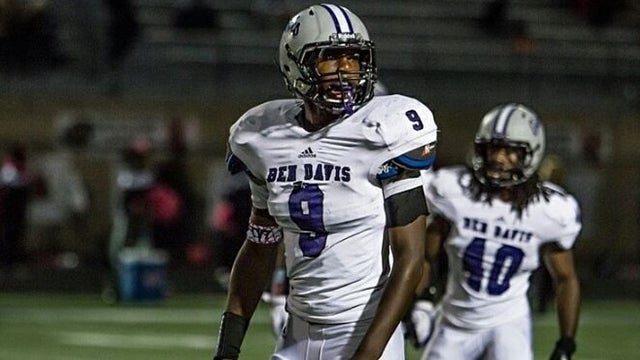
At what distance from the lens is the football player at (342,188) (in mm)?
3850

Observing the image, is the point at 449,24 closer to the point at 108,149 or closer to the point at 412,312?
the point at 108,149

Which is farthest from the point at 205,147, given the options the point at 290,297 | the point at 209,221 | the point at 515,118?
the point at 290,297

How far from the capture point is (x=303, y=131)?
13.2 ft

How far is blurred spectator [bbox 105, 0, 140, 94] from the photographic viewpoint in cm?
1483

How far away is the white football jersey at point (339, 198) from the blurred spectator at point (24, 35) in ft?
35.2

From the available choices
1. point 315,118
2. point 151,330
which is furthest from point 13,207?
point 315,118

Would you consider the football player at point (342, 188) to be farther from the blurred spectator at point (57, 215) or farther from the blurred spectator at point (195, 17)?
the blurred spectator at point (195, 17)

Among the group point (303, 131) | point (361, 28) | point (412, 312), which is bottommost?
point (412, 312)

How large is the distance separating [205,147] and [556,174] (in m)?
4.32

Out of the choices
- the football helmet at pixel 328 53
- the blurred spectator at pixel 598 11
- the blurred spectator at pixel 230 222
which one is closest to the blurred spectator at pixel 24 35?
the blurred spectator at pixel 230 222

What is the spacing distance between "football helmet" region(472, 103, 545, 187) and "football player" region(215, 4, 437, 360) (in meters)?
1.96

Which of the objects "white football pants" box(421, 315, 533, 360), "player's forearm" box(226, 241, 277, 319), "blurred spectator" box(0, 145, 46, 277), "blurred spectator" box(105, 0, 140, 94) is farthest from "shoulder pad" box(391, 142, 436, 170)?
"blurred spectator" box(105, 0, 140, 94)

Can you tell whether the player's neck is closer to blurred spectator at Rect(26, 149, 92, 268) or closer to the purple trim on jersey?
the purple trim on jersey

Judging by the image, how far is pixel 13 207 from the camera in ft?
43.5
